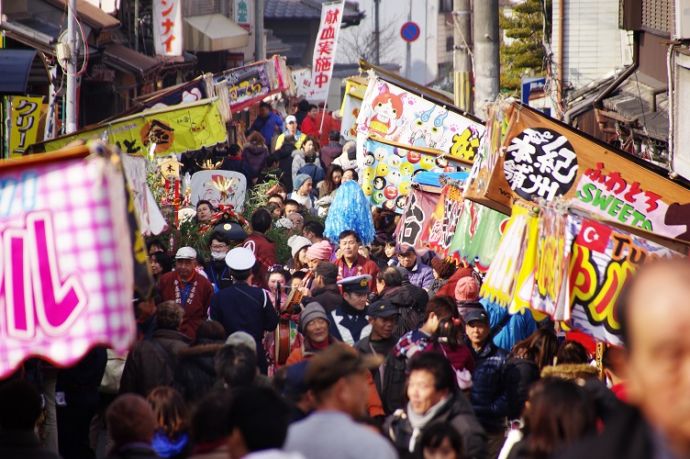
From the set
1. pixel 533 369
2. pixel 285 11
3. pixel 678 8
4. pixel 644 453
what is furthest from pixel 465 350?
pixel 285 11

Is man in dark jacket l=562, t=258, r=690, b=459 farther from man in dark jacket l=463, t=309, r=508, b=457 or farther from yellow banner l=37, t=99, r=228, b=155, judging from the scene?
yellow banner l=37, t=99, r=228, b=155

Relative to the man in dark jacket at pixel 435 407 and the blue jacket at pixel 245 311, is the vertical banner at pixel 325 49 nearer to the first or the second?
the blue jacket at pixel 245 311

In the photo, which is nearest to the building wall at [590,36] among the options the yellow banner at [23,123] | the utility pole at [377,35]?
the yellow banner at [23,123]

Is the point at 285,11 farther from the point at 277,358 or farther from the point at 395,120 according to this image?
the point at 277,358

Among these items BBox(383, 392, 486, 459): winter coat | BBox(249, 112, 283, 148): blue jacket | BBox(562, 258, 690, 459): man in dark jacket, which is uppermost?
BBox(562, 258, 690, 459): man in dark jacket

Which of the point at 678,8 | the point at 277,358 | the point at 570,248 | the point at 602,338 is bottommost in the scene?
the point at 277,358

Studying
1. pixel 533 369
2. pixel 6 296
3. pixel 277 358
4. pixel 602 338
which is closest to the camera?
pixel 6 296

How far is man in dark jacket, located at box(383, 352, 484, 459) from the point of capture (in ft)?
21.1

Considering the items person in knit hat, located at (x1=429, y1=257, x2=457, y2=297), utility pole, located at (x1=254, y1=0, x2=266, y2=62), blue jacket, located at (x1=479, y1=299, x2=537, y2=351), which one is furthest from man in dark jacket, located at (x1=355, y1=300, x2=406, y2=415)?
utility pole, located at (x1=254, y1=0, x2=266, y2=62)

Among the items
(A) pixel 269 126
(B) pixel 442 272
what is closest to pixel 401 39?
(A) pixel 269 126

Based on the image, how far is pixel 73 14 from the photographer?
17719 millimetres

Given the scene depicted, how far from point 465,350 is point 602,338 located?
1337 mm

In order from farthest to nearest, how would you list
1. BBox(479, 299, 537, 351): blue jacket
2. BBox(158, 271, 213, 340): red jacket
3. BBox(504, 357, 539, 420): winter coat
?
BBox(158, 271, 213, 340): red jacket < BBox(479, 299, 537, 351): blue jacket < BBox(504, 357, 539, 420): winter coat

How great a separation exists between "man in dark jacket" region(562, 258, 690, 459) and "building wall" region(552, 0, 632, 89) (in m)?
20.3
